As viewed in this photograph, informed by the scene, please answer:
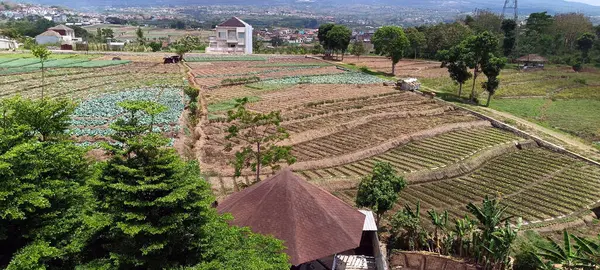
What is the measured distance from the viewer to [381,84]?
55938mm

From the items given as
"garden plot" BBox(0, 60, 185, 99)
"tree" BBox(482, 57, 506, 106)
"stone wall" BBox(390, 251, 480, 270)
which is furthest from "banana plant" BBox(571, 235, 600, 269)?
"garden plot" BBox(0, 60, 185, 99)

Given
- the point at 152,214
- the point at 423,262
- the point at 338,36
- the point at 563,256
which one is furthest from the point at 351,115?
the point at 338,36

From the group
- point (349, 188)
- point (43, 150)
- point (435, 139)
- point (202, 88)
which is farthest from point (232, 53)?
point (43, 150)

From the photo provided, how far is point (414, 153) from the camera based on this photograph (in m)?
30.9

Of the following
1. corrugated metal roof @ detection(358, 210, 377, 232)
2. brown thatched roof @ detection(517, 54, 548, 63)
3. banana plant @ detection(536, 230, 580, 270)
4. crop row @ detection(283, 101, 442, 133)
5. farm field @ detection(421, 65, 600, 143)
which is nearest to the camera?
banana plant @ detection(536, 230, 580, 270)

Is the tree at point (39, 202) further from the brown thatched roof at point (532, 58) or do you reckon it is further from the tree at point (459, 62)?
the brown thatched roof at point (532, 58)

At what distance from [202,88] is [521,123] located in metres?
34.5

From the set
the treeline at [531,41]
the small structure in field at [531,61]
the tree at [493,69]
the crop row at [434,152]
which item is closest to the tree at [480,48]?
the tree at [493,69]

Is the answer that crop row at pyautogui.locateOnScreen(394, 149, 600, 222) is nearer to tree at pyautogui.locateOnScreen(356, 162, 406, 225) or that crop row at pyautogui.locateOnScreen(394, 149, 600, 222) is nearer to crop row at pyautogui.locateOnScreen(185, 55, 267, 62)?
tree at pyautogui.locateOnScreen(356, 162, 406, 225)

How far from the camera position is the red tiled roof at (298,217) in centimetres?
1538

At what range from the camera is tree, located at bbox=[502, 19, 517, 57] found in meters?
83.2

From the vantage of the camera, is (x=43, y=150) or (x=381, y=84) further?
(x=381, y=84)

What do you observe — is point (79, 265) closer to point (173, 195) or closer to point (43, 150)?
point (173, 195)

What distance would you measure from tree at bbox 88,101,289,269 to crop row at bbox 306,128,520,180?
14506 millimetres
